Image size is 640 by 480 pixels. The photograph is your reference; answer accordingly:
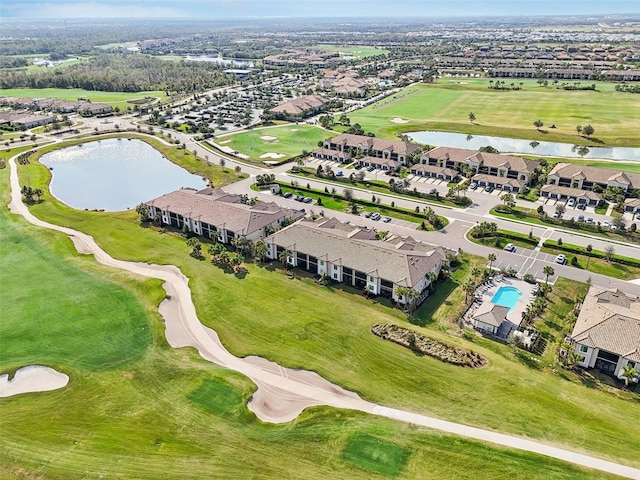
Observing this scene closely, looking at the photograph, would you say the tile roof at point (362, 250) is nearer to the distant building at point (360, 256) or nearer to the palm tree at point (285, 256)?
the distant building at point (360, 256)

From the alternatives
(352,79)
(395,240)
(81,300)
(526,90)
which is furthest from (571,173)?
(352,79)

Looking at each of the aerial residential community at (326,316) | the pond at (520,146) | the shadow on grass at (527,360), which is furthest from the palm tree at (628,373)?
the pond at (520,146)

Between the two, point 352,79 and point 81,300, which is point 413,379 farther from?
point 352,79

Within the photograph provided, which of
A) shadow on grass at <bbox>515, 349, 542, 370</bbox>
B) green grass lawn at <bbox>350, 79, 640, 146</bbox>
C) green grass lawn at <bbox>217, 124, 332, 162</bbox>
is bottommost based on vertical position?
shadow on grass at <bbox>515, 349, 542, 370</bbox>

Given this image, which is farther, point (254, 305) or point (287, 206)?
point (287, 206)

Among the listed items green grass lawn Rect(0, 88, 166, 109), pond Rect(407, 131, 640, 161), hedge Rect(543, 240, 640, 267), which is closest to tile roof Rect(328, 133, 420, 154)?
pond Rect(407, 131, 640, 161)

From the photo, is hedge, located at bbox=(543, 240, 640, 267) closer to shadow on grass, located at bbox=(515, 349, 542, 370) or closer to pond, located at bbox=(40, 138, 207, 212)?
shadow on grass, located at bbox=(515, 349, 542, 370)
